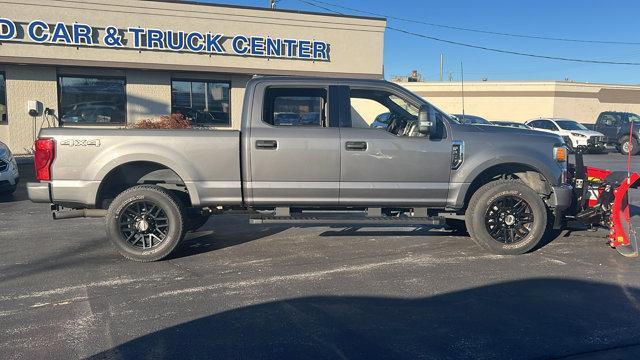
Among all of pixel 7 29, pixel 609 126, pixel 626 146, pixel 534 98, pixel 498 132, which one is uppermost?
pixel 7 29

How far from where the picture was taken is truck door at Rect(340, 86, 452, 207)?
5.95 metres

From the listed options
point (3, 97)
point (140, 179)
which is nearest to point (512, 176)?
point (140, 179)

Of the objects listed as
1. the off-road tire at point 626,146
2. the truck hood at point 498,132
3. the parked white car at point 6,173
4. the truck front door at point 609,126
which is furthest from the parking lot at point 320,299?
the truck front door at point 609,126

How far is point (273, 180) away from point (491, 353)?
10.3 ft

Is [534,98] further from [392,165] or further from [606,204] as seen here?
[392,165]

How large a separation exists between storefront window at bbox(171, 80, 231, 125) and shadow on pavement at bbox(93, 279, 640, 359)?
15.6 m

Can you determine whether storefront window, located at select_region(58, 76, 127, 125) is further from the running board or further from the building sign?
the running board

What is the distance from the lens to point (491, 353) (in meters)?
3.63

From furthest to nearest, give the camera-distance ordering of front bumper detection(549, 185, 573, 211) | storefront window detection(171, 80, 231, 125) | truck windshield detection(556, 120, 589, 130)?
truck windshield detection(556, 120, 589, 130) → storefront window detection(171, 80, 231, 125) → front bumper detection(549, 185, 573, 211)

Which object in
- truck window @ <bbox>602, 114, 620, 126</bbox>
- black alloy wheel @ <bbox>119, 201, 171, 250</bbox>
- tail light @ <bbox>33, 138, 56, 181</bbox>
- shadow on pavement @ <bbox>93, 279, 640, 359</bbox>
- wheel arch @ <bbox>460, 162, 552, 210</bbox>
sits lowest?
shadow on pavement @ <bbox>93, 279, 640, 359</bbox>

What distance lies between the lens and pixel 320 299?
4.68 metres

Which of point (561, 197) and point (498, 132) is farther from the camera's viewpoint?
point (498, 132)

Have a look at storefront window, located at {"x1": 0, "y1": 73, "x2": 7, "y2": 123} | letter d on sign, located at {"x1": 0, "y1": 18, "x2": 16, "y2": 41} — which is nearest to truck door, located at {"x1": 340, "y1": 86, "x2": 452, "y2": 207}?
letter d on sign, located at {"x1": 0, "y1": 18, "x2": 16, "y2": 41}

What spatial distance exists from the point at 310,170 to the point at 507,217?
2.41m
